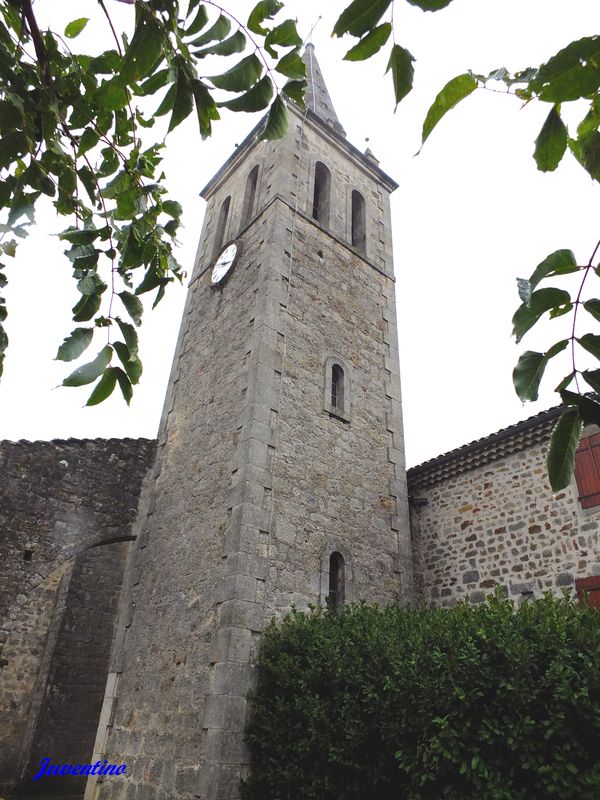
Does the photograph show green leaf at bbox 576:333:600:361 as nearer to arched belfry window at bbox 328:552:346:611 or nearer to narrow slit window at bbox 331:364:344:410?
arched belfry window at bbox 328:552:346:611

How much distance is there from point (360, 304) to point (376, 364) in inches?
51.6

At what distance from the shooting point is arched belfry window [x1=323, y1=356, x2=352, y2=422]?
9.55 meters

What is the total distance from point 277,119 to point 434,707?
195 inches

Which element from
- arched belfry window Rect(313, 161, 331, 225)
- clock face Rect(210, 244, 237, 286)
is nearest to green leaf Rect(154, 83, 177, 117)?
clock face Rect(210, 244, 237, 286)

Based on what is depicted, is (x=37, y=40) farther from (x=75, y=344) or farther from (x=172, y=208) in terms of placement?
(x=75, y=344)

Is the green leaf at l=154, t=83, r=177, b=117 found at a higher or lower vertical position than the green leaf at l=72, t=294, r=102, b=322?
higher

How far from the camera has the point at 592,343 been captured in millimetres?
1333

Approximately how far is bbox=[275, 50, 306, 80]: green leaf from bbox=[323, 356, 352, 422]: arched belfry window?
7769 millimetres

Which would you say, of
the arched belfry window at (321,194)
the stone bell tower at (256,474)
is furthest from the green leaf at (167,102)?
the arched belfry window at (321,194)

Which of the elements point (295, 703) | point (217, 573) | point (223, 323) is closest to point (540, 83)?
point (295, 703)

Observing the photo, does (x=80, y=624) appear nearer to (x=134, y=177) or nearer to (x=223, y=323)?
(x=223, y=323)

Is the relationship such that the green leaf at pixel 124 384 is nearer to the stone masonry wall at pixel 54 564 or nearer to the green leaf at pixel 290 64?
the green leaf at pixel 290 64

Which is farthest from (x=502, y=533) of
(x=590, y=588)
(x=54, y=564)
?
(x=54, y=564)

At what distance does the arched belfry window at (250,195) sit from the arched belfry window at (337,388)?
4.10m
